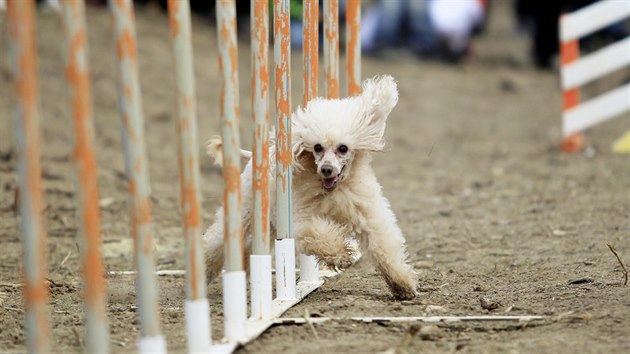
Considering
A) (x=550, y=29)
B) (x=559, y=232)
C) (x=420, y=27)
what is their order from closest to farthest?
Answer: (x=559, y=232) → (x=550, y=29) → (x=420, y=27)

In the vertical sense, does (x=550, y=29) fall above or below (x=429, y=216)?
above

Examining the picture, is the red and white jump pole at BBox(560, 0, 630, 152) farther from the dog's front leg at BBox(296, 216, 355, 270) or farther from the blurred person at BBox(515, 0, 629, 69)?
the dog's front leg at BBox(296, 216, 355, 270)

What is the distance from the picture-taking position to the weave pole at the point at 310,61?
5758mm

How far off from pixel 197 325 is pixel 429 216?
464 centimetres

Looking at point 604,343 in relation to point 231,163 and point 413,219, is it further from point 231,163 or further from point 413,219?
point 413,219

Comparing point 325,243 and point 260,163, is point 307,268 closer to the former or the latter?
point 325,243

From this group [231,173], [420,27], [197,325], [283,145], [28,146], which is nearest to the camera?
[28,146]

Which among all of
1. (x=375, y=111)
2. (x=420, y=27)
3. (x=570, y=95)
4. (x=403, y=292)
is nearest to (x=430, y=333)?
(x=403, y=292)

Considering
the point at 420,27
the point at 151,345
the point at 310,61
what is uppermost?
the point at 420,27

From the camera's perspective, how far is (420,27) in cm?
2039

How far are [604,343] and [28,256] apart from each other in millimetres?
2113

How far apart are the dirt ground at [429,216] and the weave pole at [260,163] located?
9.4 inches

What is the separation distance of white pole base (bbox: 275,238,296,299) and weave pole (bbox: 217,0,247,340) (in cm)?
94

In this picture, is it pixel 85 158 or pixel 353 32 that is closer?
pixel 85 158
